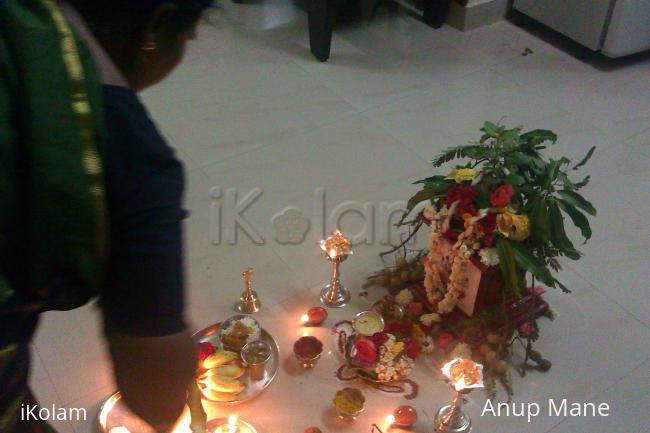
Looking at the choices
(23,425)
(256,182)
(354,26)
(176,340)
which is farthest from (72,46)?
(354,26)

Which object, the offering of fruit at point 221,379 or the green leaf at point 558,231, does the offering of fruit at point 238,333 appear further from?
the green leaf at point 558,231

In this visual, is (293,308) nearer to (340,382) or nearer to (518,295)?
(340,382)

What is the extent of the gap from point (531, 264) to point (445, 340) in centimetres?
29

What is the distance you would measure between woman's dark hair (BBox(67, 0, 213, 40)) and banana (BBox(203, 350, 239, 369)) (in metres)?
1.02

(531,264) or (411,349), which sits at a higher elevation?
(531,264)

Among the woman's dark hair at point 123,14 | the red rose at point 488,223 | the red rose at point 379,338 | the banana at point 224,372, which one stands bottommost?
the banana at point 224,372

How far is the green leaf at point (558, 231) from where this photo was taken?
140cm

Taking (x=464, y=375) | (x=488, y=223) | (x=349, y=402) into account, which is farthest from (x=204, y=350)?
(x=488, y=223)

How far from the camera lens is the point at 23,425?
822 millimetres

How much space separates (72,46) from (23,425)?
528mm

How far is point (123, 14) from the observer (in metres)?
0.59

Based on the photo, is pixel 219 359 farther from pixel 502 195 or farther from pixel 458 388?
pixel 502 195

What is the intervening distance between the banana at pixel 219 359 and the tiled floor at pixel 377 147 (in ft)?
0.47

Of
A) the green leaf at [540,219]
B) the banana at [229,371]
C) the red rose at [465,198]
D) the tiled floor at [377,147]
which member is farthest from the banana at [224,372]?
the green leaf at [540,219]
